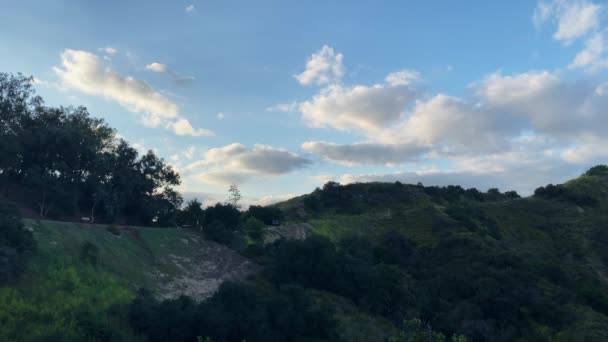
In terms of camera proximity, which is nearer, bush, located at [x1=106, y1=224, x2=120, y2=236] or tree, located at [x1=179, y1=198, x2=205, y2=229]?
bush, located at [x1=106, y1=224, x2=120, y2=236]

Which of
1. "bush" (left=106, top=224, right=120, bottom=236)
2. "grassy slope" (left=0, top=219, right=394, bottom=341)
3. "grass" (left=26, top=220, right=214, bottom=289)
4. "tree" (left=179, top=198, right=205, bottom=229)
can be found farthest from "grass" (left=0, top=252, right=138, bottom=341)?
"tree" (left=179, top=198, right=205, bottom=229)

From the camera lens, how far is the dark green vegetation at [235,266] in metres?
25.4

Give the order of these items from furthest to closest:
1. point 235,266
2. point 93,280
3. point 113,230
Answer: point 235,266
point 113,230
point 93,280

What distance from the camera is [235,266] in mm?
41750

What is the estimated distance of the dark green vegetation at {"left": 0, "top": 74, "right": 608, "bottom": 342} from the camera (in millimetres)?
25438

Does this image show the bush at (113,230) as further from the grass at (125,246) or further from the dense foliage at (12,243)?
the dense foliage at (12,243)

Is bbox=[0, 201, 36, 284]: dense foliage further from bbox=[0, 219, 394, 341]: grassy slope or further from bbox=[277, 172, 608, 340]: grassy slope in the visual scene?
bbox=[277, 172, 608, 340]: grassy slope

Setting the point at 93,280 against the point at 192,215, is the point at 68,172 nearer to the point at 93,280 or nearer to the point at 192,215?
the point at 192,215

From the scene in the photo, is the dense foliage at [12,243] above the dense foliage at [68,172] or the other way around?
the other way around

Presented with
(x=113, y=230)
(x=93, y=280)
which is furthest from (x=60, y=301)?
(x=113, y=230)

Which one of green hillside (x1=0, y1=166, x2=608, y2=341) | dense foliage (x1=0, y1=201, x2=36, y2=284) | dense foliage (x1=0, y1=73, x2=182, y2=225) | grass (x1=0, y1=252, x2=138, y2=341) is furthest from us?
dense foliage (x1=0, y1=73, x2=182, y2=225)

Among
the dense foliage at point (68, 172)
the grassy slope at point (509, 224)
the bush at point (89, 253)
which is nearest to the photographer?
the bush at point (89, 253)

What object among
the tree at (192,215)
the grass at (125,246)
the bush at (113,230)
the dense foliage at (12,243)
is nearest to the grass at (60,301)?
the dense foliage at (12,243)

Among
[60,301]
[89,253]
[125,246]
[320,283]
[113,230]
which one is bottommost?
[320,283]
